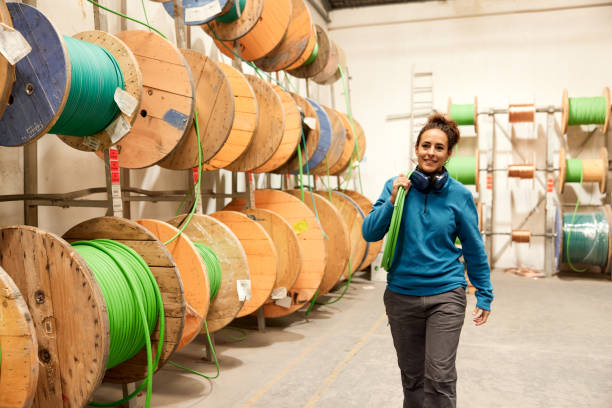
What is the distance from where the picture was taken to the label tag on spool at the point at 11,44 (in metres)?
1.69

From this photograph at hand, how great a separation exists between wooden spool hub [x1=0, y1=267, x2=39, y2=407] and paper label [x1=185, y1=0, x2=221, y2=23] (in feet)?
8.09

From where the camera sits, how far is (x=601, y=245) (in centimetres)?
696

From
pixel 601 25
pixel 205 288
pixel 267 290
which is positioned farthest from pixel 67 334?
pixel 601 25

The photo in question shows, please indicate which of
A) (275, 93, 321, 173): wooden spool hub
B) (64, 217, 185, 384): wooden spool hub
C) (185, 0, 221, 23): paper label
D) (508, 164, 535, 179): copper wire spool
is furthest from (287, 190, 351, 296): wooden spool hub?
(508, 164, 535, 179): copper wire spool

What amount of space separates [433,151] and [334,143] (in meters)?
3.66

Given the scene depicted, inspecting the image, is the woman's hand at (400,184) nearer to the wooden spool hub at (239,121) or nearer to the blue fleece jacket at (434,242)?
the blue fleece jacket at (434,242)

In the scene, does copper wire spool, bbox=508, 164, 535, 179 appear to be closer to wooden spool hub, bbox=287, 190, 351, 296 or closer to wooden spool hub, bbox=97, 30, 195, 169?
wooden spool hub, bbox=287, 190, 351, 296

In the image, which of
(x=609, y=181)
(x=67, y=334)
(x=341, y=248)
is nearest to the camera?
(x=67, y=334)

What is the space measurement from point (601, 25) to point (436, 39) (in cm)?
246

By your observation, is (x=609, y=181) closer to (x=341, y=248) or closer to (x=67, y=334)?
(x=341, y=248)

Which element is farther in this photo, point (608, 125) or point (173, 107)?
point (608, 125)

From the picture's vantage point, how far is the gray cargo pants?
215 centimetres

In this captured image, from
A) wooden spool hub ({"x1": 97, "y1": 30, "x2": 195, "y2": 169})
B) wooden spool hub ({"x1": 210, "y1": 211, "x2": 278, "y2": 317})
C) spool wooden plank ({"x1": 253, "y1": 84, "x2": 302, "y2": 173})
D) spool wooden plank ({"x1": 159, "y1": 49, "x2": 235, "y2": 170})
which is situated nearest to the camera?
wooden spool hub ({"x1": 97, "y1": 30, "x2": 195, "y2": 169})

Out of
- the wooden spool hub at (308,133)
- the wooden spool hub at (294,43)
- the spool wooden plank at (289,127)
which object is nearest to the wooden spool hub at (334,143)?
the wooden spool hub at (308,133)
